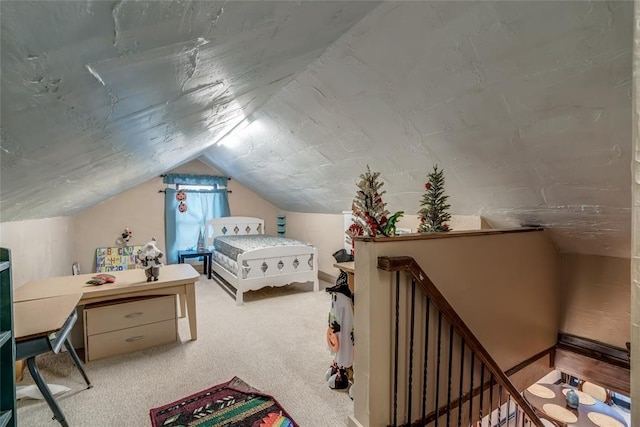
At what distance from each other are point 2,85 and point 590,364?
413 centimetres

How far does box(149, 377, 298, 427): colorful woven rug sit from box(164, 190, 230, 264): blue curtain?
3.58 meters

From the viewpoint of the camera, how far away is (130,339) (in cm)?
249

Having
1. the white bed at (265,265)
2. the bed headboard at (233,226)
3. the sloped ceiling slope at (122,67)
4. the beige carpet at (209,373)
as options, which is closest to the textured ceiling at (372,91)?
the sloped ceiling slope at (122,67)

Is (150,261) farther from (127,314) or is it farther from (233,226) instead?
(233,226)

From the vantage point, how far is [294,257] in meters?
4.00

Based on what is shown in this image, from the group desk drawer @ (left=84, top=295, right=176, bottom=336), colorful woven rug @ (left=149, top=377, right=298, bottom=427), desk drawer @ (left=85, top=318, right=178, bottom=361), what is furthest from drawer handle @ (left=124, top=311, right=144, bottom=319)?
colorful woven rug @ (left=149, top=377, right=298, bottom=427)

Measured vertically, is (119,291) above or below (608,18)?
below

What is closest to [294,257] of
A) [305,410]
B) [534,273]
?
[305,410]

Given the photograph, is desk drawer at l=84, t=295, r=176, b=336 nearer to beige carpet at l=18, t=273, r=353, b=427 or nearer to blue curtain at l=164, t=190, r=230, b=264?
beige carpet at l=18, t=273, r=353, b=427

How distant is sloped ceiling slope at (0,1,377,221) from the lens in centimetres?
55

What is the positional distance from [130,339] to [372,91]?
275 cm

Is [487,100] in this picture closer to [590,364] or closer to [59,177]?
[59,177]

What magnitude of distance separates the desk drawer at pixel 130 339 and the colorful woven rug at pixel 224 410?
0.88m

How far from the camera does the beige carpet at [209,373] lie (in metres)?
1.82
